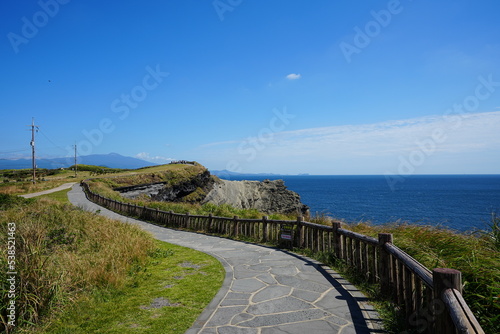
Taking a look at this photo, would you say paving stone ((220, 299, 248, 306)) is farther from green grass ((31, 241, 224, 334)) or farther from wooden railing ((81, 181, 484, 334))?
wooden railing ((81, 181, 484, 334))

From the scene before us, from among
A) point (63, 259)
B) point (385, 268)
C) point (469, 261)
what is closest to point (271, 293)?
point (385, 268)

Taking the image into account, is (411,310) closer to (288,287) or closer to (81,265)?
(288,287)

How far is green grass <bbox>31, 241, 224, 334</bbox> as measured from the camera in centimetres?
459

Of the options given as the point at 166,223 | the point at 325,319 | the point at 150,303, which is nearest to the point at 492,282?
the point at 325,319

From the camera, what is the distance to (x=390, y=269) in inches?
208

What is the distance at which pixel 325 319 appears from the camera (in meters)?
4.73

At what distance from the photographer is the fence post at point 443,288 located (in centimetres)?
289

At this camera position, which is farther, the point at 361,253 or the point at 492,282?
the point at 361,253

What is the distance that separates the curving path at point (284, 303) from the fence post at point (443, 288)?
1.46 m

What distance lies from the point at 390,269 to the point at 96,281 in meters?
5.56

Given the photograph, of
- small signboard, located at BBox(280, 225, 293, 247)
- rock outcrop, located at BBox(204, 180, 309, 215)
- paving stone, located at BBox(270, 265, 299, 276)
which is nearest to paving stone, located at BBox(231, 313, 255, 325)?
paving stone, located at BBox(270, 265, 299, 276)

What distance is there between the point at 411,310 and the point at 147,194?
40.6 meters

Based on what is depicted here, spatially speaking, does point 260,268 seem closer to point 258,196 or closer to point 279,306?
point 279,306

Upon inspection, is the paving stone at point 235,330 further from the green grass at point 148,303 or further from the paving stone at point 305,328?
the green grass at point 148,303
